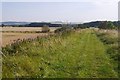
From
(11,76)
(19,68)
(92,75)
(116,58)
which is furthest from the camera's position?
(116,58)

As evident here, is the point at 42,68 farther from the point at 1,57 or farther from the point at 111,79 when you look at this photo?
the point at 111,79

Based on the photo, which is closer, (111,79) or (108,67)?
(111,79)

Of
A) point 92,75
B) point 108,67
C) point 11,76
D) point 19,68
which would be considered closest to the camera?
point 11,76

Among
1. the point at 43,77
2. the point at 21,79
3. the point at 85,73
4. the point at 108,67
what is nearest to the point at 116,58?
the point at 108,67

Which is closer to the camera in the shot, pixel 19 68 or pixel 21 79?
pixel 21 79

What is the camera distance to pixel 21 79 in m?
9.98

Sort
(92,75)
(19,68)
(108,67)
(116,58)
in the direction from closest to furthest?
(19,68), (92,75), (108,67), (116,58)

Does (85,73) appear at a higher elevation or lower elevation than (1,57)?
lower

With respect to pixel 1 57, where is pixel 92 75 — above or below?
below

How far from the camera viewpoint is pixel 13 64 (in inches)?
431

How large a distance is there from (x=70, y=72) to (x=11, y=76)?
3334 mm

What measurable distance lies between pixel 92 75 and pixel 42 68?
6.64 ft

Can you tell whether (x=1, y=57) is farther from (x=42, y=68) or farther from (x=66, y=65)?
(x=66, y=65)

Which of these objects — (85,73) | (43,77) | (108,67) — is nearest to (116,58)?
(108,67)
